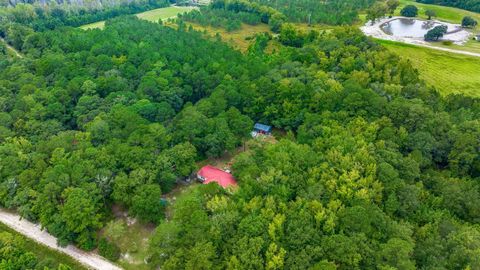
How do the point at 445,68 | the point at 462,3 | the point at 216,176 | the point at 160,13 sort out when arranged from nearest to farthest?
1. the point at 216,176
2. the point at 445,68
3. the point at 462,3
4. the point at 160,13

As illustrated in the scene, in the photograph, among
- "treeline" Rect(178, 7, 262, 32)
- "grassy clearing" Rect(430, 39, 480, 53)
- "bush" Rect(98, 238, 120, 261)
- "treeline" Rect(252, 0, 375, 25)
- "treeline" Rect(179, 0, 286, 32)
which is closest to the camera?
"bush" Rect(98, 238, 120, 261)

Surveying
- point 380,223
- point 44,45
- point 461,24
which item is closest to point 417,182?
point 380,223

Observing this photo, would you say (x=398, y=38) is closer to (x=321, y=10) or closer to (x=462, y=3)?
(x=321, y=10)

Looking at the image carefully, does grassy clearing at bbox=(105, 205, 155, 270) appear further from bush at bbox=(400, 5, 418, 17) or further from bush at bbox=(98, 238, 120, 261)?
bush at bbox=(400, 5, 418, 17)

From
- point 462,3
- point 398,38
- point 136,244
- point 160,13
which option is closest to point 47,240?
point 136,244

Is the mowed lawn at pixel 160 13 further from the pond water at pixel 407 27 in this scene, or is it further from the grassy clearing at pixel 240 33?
the pond water at pixel 407 27

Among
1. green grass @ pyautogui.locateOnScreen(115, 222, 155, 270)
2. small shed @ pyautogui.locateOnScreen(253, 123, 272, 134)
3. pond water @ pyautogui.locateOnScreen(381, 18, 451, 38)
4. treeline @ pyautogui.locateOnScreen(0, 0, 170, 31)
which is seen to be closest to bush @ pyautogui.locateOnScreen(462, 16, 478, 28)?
pond water @ pyautogui.locateOnScreen(381, 18, 451, 38)
